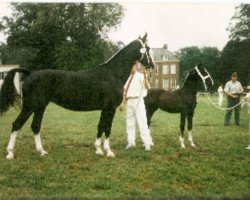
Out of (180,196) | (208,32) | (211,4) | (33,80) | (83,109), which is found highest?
(211,4)

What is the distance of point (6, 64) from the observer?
7527 mm

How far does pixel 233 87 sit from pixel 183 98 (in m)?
1.07

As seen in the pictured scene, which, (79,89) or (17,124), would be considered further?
(79,89)

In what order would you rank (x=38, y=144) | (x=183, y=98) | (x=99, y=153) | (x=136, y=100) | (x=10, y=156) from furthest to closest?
(x=183, y=98)
(x=136, y=100)
(x=99, y=153)
(x=38, y=144)
(x=10, y=156)

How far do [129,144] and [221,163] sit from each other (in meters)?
2.09

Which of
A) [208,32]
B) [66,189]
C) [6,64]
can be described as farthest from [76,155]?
[208,32]

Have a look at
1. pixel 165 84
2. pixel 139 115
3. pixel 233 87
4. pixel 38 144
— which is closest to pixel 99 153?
pixel 38 144

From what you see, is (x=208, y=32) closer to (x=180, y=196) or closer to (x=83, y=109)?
(x=83, y=109)

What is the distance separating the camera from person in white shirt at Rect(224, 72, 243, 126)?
27.7 feet

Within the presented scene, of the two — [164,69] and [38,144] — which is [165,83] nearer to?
[164,69]

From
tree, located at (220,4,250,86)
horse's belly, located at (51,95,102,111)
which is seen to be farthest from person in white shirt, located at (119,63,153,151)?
tree, located at (220,4,250,86)

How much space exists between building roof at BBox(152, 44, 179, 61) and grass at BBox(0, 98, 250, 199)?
4.89ft

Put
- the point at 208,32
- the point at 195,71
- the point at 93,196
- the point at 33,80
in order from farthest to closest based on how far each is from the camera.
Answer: the point at 195,71 < the point at 208,32 < the point at 33,80 < the point at 93,196

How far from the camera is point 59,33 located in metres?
7.23
